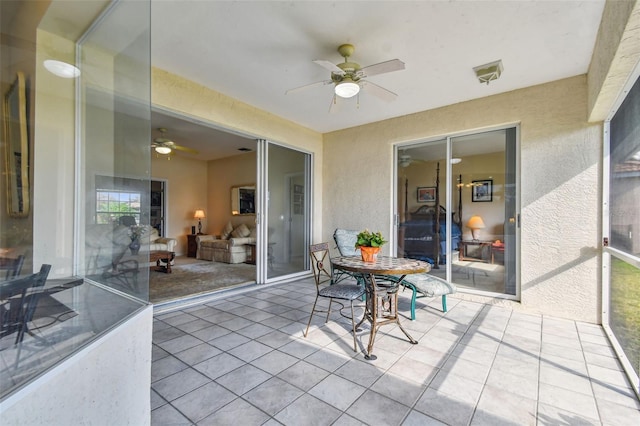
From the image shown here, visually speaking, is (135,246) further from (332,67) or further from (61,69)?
(332,67)

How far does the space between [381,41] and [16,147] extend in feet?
9.26

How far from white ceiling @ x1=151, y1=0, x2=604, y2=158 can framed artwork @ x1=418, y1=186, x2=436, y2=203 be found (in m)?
1.35

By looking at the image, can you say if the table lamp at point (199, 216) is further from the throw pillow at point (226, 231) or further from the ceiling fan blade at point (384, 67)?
the ceiling fan blade at point (384, 67)

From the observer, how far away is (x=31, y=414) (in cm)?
84

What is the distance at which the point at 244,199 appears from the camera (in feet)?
25.2

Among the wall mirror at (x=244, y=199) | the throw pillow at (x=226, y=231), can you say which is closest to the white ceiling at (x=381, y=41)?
the wall mirror at (x=244, y=199)

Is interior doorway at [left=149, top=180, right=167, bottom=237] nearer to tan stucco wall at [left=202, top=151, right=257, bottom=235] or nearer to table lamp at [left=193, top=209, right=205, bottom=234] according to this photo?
table lamp at [left=193, top=209, right=205, bottom=234]

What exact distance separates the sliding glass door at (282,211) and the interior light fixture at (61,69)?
2.37 metres

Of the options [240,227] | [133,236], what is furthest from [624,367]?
[240,227]

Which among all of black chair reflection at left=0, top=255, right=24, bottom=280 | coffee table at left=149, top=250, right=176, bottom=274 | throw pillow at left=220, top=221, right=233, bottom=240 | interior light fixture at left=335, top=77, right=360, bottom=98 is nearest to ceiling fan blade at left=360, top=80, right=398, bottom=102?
interior light fixture at left=335, top=77, right=360, bottom=98

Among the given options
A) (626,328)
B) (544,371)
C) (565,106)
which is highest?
(565,106)

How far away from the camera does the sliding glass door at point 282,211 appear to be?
4.50 metres

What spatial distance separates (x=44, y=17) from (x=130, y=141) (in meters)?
1.11

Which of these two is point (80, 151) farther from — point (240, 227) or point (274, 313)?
point (240, 227)
